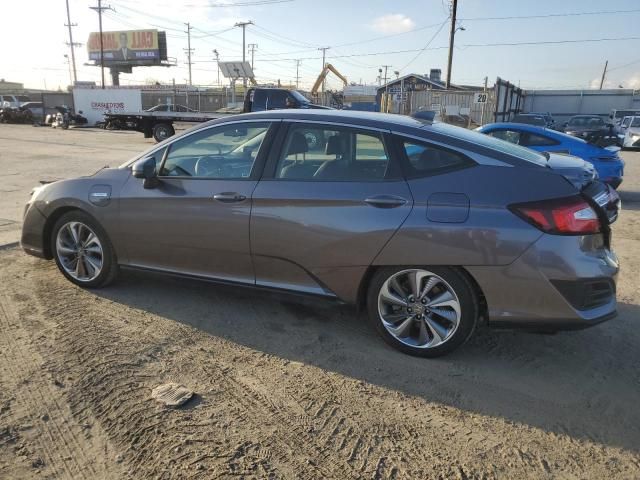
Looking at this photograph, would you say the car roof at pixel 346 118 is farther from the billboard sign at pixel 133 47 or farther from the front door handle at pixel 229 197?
the billboard sign at pixel 133 47

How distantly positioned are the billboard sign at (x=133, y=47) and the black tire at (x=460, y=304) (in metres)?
79.3

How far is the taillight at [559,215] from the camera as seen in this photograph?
301 centimetres

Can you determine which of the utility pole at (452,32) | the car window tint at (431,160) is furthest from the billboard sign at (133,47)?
the car window tint at (431,160)

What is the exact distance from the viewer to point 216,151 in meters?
4.24

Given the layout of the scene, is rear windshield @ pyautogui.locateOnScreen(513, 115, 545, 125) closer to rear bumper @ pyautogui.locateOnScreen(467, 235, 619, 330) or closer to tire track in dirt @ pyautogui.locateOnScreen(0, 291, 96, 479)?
rear bumper @ pyautogui.locateOnScreen(467, 235, 619, 330)

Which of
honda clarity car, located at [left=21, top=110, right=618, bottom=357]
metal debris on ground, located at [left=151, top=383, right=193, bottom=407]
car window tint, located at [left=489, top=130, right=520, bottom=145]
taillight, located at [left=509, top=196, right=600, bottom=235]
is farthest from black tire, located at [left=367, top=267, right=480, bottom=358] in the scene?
car window tint, located at [left=489, top=130, right=520, bottom=145]

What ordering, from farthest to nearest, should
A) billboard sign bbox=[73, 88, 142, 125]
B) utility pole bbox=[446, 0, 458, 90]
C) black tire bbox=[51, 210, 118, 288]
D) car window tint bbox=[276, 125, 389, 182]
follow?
1. billboard sign bbox=[73, 88, 142, 125]
2. utility pole bbox=[446, 0, 458, 90]
3. black tire bbox=[51, 210, 118, 288]
4. car window tint bbox=[276, 125, 389, 182]

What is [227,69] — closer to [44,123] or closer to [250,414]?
[44,123]

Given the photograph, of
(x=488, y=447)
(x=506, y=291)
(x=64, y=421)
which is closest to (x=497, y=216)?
(x=506, y=291)

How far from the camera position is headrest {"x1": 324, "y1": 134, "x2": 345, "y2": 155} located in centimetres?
364

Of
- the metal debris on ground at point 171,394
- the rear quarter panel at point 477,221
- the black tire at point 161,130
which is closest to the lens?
the metal debris on ground at point 171,394

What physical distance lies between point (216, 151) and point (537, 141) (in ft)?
22.8

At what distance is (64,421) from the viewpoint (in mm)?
2738

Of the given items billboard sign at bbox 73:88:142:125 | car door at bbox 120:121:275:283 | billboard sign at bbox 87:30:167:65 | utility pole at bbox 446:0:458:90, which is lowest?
car door at bbox 120:121:275:283
